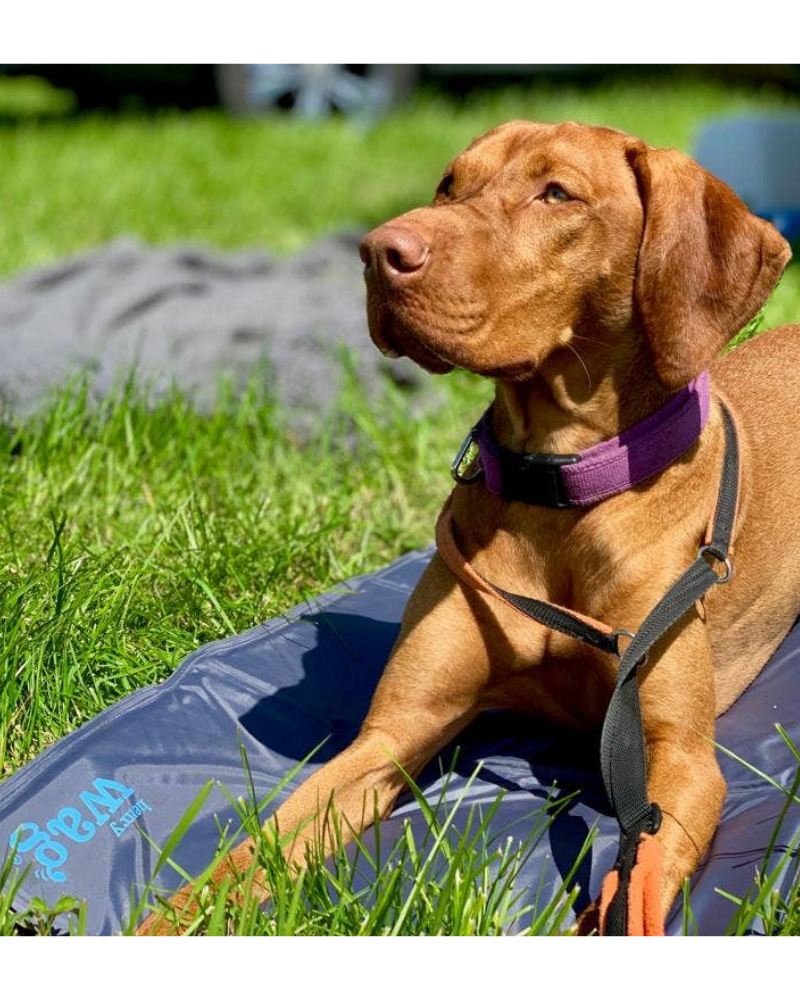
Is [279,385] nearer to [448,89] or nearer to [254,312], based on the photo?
[254,312]

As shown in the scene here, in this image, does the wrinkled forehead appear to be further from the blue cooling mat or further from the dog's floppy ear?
the blue cooling mat

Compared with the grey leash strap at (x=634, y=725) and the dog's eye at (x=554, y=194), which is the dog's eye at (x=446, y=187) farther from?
the grey leash strap at (x=634, y=725)

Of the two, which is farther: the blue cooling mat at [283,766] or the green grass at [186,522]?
the blue cooling mat at [283,766]

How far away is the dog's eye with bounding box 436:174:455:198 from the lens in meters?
2.99

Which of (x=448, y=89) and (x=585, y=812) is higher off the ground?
(x=448, y=89)

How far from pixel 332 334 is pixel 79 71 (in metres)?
7.63

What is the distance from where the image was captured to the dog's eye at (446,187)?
9.82ft

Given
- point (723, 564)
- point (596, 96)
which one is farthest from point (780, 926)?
point (596, 96)

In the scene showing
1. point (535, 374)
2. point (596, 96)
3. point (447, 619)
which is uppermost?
point (596, 96)

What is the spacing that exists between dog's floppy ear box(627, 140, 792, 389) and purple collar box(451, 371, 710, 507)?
16cm

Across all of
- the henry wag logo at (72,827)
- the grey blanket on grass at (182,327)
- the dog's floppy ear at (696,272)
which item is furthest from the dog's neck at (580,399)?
the grey blanket on grass at (182,327)

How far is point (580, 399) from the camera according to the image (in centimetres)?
294

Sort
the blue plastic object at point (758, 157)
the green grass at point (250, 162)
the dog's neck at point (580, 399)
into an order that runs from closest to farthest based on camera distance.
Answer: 1. the dog's neck at point (580, 399)
2. the blue plastic object at point (758, 157)
3. the green grass at point (250, 162)

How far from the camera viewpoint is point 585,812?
2945 mm
